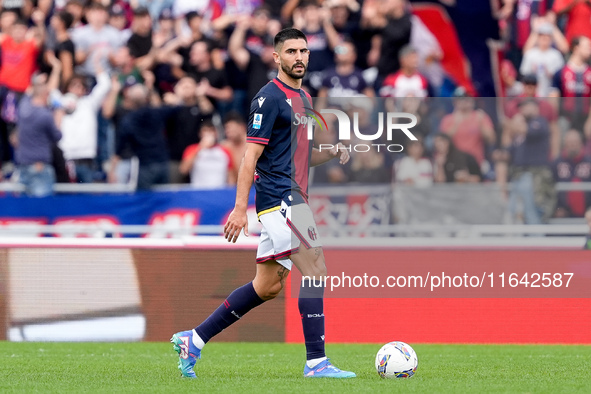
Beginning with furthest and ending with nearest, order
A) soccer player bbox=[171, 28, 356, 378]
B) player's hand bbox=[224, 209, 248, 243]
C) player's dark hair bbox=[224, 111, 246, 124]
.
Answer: player's dark hair bbox=[224, 111, 246, 124] < soccer player bbox=[171, 28, 356, 378] < player's hand bbox=[224, 209, 248, 243]

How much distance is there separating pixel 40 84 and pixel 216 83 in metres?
2.35

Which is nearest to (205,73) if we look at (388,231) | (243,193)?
(388,231)

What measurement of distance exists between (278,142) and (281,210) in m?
0.45

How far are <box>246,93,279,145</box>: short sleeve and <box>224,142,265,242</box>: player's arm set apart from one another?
50mm

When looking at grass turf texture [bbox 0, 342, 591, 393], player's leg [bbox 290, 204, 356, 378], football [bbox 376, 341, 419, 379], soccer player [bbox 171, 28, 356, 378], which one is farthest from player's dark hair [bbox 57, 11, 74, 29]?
football [bbox 376, 341, 419, 379]

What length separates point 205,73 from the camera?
45.1 feet

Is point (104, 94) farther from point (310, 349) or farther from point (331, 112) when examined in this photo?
point (310, 349)

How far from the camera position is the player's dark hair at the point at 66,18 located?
48.7 ft

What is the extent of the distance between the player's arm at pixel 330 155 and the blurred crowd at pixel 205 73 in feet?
13.0

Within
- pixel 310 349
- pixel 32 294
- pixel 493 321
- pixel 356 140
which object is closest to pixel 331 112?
pixel 356 140

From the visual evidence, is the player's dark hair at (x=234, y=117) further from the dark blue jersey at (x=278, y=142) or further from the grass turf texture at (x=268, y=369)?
the dark blue jersey at (x=278, y=142)

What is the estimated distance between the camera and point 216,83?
1369cm

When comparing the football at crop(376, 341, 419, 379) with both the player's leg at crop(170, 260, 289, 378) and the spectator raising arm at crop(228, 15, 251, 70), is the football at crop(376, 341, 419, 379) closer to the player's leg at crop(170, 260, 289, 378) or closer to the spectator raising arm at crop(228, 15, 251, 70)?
the player's leg at crop(170, 260, 289, 378)

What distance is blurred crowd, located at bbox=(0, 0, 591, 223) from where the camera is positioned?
496 inches
